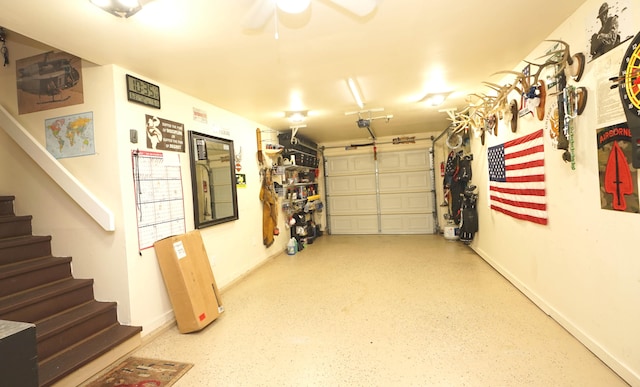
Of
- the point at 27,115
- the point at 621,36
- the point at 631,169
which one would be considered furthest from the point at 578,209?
the point at 27,115

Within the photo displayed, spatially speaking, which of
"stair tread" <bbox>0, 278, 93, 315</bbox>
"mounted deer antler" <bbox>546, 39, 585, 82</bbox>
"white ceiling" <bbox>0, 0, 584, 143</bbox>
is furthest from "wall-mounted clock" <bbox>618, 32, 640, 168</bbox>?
"stair tread" <bbox>0, 278, 93, 315</bbox>

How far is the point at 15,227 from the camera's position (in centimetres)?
255

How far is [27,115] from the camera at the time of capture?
260 cm

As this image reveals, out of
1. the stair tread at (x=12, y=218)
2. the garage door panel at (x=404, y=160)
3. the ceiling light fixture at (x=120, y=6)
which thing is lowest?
the stair tread at (x=12, y=218)

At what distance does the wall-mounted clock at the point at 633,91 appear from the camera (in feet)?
4.75

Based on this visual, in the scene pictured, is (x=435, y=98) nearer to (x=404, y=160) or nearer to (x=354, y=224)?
(x=404, y=160)

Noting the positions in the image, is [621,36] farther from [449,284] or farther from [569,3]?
[449,284]

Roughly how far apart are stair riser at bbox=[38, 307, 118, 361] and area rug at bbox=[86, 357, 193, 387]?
0.37 meters

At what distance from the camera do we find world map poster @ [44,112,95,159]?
95.4 inches

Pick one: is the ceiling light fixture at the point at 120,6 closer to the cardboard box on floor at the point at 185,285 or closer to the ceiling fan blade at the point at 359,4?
the ceiling fan blade at the point at 359,4

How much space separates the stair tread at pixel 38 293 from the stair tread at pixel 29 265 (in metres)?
0.17

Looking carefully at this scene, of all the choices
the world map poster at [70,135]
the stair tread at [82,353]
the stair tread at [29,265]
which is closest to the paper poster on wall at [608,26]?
the world map poster at [70,135]

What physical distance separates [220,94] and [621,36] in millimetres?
3365

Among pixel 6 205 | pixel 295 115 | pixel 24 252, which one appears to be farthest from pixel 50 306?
pixel 295 115
